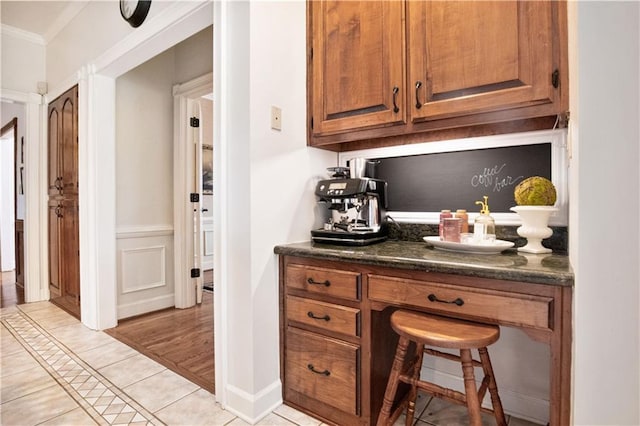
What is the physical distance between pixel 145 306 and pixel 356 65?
2.86m

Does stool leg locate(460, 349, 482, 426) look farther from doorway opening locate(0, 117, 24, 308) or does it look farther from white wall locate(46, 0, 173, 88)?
doorway opening locate(0, 117, 24, 308)

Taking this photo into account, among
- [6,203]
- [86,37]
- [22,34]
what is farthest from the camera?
[6,203]

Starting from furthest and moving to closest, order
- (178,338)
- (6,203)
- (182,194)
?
(6,203), (182,194), (178,338)

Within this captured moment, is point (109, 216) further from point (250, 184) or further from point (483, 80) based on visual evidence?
point (483, 80)

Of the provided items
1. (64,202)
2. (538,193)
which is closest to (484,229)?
(538,193)

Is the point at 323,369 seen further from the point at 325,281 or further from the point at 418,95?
the point at 418,95

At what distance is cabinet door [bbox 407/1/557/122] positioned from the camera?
4.35ft

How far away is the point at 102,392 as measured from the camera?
183 cm

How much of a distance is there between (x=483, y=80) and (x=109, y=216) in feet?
9.55

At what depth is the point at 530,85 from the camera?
134 centimetres

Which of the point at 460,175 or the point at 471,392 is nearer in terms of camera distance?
the point at 471,392

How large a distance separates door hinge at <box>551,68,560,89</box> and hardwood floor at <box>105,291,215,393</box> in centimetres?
219

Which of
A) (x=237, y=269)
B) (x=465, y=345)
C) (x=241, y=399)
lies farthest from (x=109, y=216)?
(x=465, y=345)

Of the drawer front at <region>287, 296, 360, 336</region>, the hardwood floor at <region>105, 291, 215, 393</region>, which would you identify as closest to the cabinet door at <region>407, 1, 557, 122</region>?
the drawer front at <region>287, 296, 360, 336</region>
